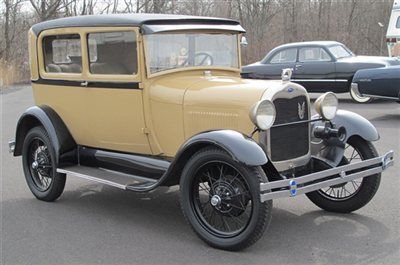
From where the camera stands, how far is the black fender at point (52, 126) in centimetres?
549

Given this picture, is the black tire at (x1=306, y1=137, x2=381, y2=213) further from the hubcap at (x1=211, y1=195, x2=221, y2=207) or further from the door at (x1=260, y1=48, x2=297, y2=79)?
the door at (x1=260, y1=48, x2=297, y2=79)

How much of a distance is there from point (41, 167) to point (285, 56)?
9802 mm

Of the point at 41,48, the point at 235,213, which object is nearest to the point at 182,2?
the point at 41,48

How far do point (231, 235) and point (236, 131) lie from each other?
32.3 inches

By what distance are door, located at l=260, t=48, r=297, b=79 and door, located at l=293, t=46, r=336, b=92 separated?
0.84ft

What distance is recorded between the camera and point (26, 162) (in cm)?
596

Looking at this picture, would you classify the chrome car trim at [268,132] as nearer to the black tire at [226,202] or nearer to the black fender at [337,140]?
the black fender at [337,140]

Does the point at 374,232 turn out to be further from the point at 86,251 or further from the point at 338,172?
the point at 86,251

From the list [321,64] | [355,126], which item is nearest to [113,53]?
[355,126]

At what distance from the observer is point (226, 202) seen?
164 inches

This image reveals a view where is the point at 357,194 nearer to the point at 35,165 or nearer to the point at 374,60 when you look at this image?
the point at 35,165

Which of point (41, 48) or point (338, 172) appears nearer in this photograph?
point (338, 172)

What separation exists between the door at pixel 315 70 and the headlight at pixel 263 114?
9628mm

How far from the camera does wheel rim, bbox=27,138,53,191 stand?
573 centimetres
